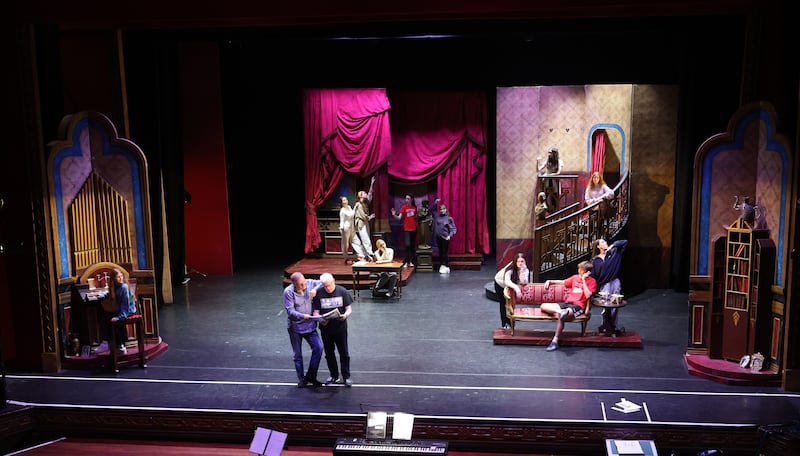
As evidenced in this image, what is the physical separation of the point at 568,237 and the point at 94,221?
6.93 m

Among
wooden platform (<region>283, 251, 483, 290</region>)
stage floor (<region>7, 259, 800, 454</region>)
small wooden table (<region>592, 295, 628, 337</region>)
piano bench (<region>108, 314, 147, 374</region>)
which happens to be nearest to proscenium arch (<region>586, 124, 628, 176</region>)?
stage floor (<region>7, 259, 800, 454</region>)

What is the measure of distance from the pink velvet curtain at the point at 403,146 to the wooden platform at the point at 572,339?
4666 mm

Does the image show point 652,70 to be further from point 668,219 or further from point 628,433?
point 628,433

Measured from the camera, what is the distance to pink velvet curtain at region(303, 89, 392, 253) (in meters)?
12.8

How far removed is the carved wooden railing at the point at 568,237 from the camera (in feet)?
34.8

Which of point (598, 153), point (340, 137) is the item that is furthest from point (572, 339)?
point (340, 137)

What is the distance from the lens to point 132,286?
8.32 m

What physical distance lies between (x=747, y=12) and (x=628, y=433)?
14.9ft

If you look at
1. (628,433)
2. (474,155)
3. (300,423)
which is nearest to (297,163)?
(474,155)

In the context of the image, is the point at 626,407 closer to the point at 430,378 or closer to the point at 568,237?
the point at 430,378

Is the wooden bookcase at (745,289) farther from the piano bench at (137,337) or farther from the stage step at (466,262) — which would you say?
the piano bench at (137,337)

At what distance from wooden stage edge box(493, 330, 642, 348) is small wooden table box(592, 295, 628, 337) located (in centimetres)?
7

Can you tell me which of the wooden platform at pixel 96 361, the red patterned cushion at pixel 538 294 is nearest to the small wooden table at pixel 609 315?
the red patterned cushion at pixel 538 294

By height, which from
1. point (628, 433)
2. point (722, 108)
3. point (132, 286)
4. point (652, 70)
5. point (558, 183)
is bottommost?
point (628, 433)
